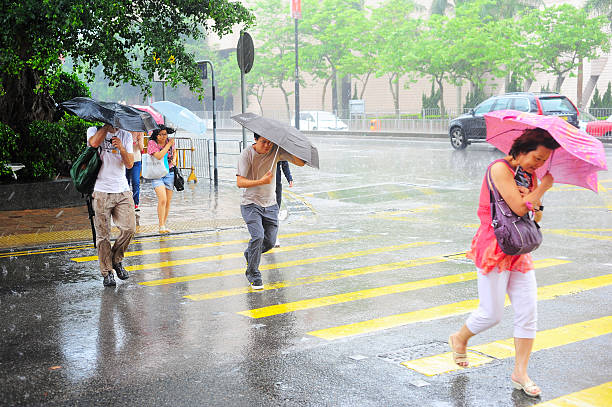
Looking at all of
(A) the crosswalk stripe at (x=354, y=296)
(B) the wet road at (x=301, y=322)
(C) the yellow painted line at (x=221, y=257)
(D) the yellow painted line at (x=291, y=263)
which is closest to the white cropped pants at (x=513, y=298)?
(B) the wet road at (x=301, y=322)

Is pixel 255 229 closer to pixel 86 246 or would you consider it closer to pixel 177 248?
pixel 177 248

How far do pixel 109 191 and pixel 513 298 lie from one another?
15.5 ft

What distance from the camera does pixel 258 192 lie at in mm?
7949

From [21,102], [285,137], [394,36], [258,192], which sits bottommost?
[258,192]

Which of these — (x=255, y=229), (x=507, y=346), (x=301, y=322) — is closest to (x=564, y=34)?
(x=255, y=229)

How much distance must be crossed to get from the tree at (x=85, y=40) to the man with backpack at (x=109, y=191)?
4.79 metres

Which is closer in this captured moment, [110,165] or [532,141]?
[532,141]

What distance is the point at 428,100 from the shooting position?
1860 inches

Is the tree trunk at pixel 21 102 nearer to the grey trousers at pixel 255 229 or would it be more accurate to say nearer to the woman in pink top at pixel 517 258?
the grey trousers at pixel 255 229

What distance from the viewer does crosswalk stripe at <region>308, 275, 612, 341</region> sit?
6277 mm

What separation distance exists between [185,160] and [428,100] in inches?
1106

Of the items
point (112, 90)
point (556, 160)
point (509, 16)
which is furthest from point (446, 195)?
point (112, 90)

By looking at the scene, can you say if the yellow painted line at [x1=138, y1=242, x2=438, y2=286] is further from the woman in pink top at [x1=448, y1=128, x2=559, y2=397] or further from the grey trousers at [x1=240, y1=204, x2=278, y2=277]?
the woman in pink top at [x1=448, y1=128, x2=559, y2=397]

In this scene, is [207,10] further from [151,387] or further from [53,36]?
[151,387]
